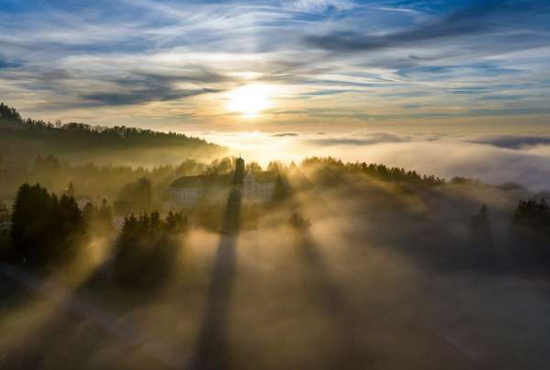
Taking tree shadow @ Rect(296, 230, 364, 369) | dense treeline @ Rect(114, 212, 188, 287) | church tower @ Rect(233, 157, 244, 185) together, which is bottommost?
tree shadow @ Rect(296, 230, 364, 369)

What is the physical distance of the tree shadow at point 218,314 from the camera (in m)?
41.1

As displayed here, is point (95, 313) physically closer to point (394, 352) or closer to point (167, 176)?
point (394, 352)

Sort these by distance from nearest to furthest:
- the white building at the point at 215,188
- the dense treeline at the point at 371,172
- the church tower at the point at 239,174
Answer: the white building at the point at 215,188 → the church tower at the point at 239,174 → the dense treeline at the point at 371,172

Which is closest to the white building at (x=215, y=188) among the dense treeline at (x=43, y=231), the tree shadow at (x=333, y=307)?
the tree shadow at (x=333, y=307)

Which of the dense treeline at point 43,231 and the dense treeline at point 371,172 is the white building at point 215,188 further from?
the dense treeline at point 43,231

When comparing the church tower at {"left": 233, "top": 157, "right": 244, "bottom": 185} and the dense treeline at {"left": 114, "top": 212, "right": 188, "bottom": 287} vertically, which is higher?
the church tower at {"left": 233, "top": 157, "right": 244, "bottom": 185}

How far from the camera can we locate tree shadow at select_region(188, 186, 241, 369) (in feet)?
135

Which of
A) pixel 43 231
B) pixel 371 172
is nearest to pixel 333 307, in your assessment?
pixel 43 231

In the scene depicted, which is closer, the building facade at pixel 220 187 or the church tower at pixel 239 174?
the building facade at pixel 220 187

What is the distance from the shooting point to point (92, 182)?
520 ft

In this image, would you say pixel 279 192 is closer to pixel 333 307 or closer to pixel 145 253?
pixel 145 253

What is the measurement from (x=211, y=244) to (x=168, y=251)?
1367 cm

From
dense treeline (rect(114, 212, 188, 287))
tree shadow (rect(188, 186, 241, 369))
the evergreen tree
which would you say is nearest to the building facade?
the evergreen tree

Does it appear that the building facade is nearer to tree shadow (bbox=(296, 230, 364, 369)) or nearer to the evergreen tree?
the evergreen tree
